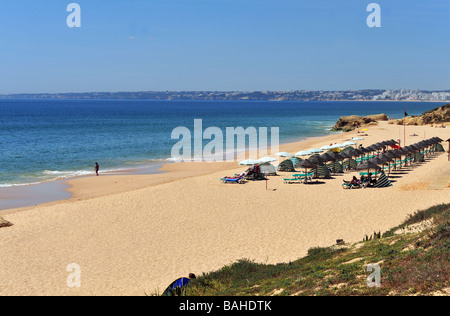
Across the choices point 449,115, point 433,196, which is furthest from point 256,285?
point 449,115

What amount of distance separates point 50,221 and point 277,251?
29.0ft

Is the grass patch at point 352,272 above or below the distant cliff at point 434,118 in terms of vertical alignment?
below

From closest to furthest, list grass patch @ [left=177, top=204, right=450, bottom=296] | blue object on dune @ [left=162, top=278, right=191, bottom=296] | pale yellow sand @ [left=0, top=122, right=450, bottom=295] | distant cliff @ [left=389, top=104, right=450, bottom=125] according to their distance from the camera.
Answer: grass patch @ [left=177, top=204, right=450, bottom=296], blue object on dune @ [left=162, top=278, right=191, bottom=296], pale yellow sand @ [left=0, top=122, right=450, bottom=295], distant cliff @ [left=389, top=104, right=450, bottom=125]

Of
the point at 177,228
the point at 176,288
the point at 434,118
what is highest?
the point at 434,118

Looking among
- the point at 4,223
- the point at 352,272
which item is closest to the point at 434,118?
the point at 4,223

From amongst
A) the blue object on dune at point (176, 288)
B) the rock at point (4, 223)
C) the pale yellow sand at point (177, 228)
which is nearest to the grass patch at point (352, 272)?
the blue object on dune at point (176, 288)

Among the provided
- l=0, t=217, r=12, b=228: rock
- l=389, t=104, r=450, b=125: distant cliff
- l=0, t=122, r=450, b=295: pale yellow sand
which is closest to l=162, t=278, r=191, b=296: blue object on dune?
l=0, t=122, r=450, b=295: pale yellow sand

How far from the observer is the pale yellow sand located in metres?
11.5

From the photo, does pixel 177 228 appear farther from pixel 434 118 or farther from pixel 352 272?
pixel 434 118

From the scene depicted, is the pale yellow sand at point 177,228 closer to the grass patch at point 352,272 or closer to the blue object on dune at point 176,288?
the blue object on dune at point 176,288

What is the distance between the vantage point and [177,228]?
15.4 meters

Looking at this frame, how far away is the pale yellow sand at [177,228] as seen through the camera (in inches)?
452

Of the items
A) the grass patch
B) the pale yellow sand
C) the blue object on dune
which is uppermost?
the grass patch

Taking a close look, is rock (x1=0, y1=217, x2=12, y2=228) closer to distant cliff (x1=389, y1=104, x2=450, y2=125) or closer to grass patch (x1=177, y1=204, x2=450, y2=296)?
grass patch (x1=177, y1=204, x2=450, y2=296)
